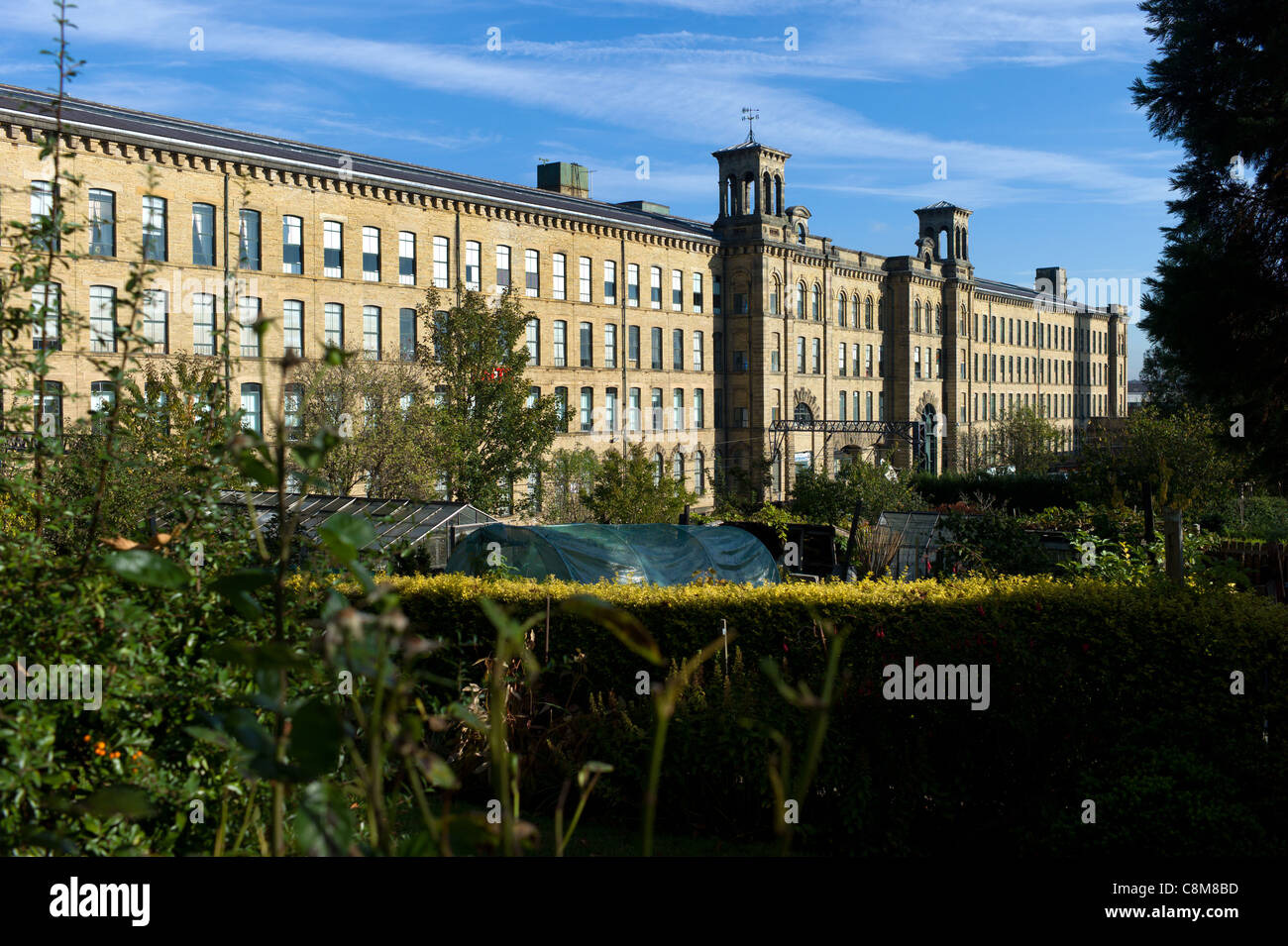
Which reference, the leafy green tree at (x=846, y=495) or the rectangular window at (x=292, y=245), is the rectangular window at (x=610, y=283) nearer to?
the rectangular window at (x=292, y=245)

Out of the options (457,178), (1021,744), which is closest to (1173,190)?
(1021,744)

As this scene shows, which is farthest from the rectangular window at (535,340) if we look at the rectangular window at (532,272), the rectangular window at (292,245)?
the rectangular window at (292,245)

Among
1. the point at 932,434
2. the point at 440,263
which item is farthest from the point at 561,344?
the point at 932,434

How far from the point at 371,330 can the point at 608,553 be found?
29.7 metres

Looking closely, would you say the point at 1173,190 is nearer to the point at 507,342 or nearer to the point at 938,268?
the point at 507,342

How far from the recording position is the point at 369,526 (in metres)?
2.39

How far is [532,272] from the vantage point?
50625 mm

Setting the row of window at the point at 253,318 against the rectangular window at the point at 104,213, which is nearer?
the rectangular window at the point at 104,213

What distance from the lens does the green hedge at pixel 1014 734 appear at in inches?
374

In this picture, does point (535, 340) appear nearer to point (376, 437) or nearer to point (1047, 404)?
point (376, 437)

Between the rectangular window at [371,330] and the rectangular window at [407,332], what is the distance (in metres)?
1.05

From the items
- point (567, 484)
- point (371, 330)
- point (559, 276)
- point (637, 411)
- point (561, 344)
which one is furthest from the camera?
point (637, 411)

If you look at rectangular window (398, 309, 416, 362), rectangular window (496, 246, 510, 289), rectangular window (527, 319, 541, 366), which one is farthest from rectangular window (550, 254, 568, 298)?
rectangular window (398, 309, 416, 362)
